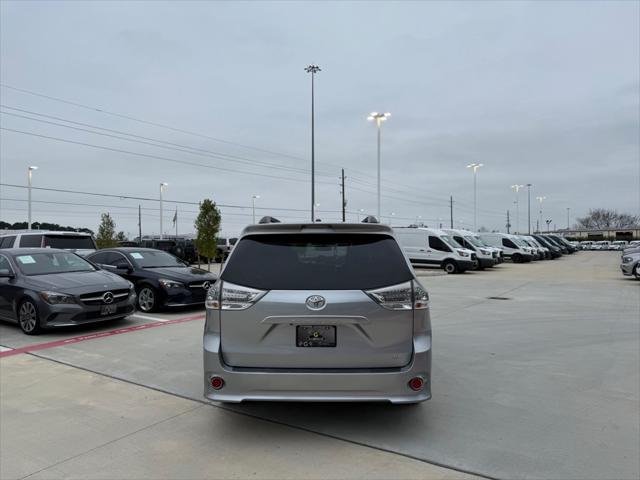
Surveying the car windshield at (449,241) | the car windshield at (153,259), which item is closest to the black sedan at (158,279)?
the car windshield at (153,259)

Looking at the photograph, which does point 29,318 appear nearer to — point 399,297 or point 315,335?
point 315,335

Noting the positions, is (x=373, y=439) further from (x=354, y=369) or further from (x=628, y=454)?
(x=628, y=454)

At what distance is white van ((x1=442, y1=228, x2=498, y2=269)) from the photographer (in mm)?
25984

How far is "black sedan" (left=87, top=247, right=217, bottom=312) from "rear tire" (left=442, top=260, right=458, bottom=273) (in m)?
15.9

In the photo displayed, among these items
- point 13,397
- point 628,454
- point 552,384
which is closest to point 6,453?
point 13,397

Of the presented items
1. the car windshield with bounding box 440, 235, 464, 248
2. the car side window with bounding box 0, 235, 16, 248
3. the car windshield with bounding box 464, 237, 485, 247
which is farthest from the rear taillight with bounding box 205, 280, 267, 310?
the car windshield with bounding box 464, 237, 485, 247

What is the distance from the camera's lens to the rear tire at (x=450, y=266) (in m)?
23.9

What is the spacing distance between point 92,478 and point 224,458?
88cm

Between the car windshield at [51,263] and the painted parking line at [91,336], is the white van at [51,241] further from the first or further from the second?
the painted parking line at [91,336]

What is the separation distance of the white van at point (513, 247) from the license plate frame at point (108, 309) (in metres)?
31.8

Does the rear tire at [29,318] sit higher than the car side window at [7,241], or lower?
lower

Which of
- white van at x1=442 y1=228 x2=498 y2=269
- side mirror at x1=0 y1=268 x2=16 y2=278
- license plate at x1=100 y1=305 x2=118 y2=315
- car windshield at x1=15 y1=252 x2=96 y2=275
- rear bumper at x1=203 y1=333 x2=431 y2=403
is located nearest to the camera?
rear bumper at x1=203 y1=333 x2=431 y2=403

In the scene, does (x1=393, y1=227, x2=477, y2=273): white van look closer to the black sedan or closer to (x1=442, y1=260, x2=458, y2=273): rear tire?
(x1=442, y1=260, x2=458, y2=273): rear tire

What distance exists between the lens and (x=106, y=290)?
8188 mm
